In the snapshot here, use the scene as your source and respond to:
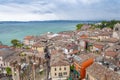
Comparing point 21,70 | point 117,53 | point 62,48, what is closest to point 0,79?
point 21,70

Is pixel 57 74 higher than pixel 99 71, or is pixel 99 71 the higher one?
pixel 99 71

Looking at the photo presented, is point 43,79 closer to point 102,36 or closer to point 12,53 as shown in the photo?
point 12,53

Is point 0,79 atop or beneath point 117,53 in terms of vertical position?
beneath

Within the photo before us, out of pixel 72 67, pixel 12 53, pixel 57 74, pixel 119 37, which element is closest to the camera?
pixel 57 74

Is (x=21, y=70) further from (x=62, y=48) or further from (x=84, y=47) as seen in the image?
(x=84, y=47)

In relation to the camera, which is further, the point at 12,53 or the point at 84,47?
the point at 84,47

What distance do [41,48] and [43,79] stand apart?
88.7 ft

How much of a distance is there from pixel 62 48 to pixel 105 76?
26.3 m

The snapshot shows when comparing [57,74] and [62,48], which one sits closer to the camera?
[57,74]

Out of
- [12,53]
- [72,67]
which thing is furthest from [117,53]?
[12,53]

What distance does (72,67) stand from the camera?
3831 cm

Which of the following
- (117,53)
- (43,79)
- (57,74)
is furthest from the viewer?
(117,53)

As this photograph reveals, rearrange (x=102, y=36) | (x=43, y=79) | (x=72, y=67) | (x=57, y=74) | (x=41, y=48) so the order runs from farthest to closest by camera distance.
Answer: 1. (x=102, y=36)
2. (x=41, y=48)
3. (x=72, y=67)
4. (x=57, y=74)
5. (x=43, y=79)

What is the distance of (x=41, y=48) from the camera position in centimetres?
5766
